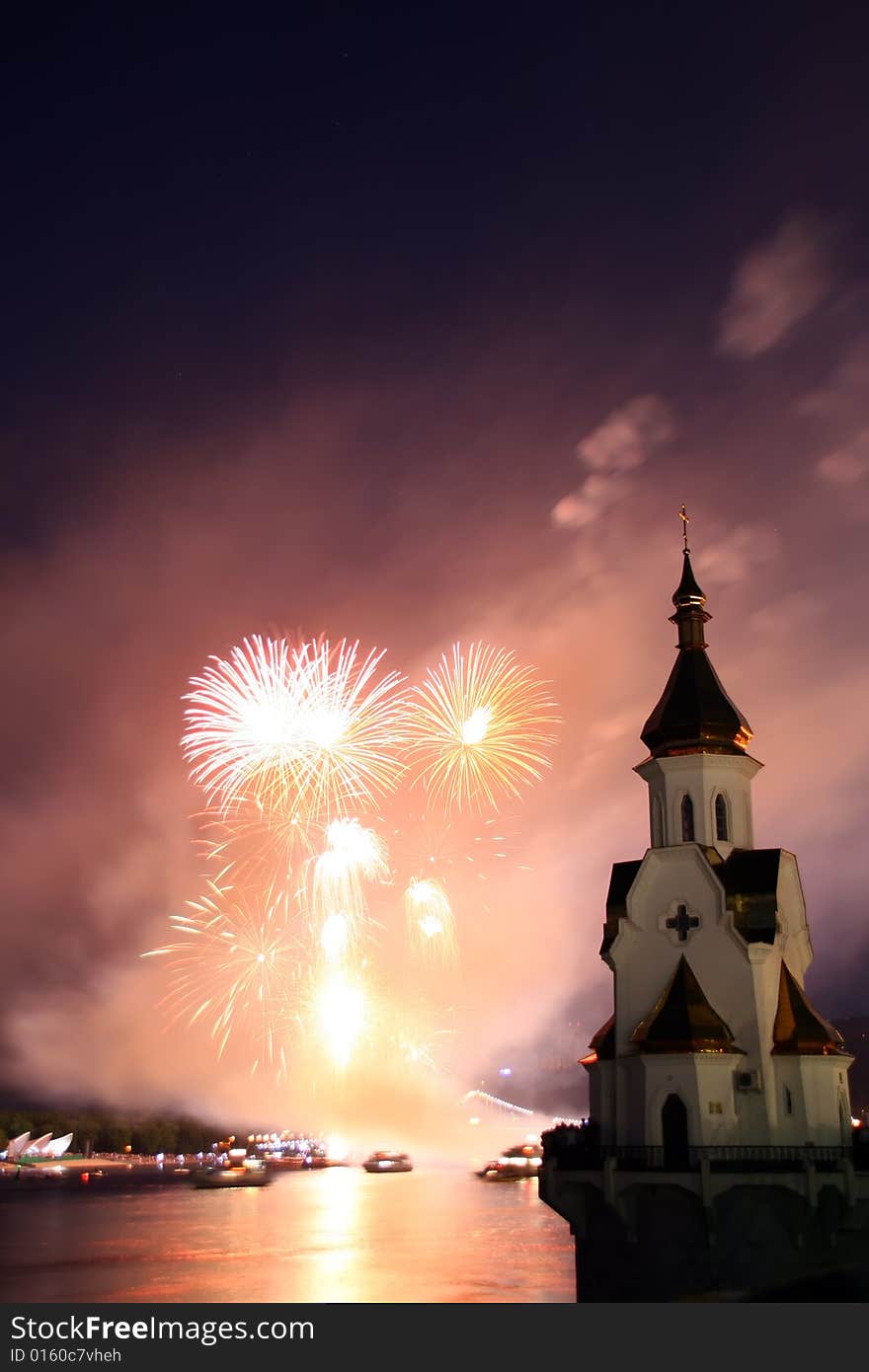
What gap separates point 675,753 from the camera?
3928 centimetres

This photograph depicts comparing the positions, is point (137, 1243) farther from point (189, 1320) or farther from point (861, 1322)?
point (861, 1322)

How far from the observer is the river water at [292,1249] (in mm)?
54906

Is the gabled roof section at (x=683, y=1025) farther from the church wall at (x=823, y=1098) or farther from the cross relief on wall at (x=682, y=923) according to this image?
the church wall at (x=823, y=1098)

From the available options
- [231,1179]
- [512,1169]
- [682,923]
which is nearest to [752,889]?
[682,923]

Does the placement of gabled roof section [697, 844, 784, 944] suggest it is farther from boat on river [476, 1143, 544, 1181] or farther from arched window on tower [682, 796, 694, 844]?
boat on river [476, 1143, 544, 1181]

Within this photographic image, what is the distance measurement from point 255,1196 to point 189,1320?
11167cm

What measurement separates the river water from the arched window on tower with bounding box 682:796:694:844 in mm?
21217

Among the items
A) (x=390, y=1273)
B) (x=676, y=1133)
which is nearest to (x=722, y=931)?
(x=676, y=1133)

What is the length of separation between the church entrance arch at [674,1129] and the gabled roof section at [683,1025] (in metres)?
1.48

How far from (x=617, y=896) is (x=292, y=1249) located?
151 ft

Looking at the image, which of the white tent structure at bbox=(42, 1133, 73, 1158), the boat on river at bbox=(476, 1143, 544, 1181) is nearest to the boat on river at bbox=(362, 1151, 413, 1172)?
the boat on river at bbox=(476, 1143, 544, 1181)

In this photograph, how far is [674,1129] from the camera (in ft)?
110

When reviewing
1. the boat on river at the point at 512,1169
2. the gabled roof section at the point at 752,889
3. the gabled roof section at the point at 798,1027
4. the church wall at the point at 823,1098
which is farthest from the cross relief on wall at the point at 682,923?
the boat on river at the point at 512,1169

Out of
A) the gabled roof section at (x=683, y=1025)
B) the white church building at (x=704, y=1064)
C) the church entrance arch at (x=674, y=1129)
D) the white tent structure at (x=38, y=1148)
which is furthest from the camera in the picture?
the white tent structure at (x=38, y=1148)
